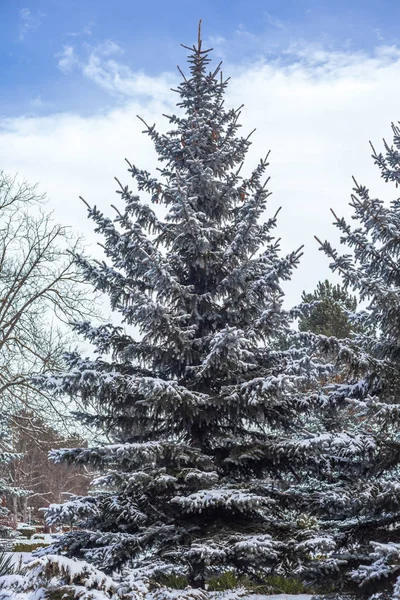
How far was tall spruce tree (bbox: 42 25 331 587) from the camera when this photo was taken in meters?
5.90

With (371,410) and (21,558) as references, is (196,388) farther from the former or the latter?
(21,558)

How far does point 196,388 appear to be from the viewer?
7352 mm

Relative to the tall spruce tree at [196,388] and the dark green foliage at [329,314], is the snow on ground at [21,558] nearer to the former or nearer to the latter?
the tall spruce tree at [196,388]

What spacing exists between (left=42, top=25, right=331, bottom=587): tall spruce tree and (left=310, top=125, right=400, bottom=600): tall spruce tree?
466 millimetres

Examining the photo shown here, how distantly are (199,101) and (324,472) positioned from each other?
21.8 feet

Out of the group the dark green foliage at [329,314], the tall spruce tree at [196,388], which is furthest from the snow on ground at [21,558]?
the dark green foliage at [329,314]

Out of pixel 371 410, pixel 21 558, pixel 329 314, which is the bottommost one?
pixel 21 558

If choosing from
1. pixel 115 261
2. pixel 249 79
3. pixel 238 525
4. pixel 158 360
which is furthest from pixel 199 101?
pixel 238 525

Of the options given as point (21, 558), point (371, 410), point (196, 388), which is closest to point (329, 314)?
point (196, 388)

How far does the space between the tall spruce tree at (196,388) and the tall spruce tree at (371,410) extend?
0.47 m

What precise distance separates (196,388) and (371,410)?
Answer: 9.25 ft

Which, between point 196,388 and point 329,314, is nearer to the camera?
point 196,388

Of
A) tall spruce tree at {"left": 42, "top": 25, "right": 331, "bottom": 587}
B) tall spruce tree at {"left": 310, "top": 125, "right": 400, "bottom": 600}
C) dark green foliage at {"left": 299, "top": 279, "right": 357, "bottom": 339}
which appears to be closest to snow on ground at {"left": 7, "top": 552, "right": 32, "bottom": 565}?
tall spruce tree at {"left": 42, "top": 25, "right": 331, "bottom": 587}

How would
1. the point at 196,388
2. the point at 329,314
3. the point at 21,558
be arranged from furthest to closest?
the point at 329,314 → the point at 196,388 → the point at 21,558
